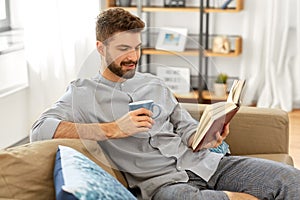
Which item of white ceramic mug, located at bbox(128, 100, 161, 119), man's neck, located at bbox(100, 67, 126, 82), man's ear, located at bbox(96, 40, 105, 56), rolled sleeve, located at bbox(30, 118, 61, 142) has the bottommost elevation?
rolled sleeve, located at bbox(30, 118, 61, 142)

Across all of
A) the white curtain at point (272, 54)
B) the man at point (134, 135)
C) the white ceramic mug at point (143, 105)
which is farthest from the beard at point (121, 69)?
the white curtain at point (272, 54)

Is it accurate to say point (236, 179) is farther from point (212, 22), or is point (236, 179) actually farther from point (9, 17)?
point (212, 22)

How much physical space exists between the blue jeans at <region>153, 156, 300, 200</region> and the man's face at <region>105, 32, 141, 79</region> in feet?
1.46

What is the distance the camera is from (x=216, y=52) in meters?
4.55

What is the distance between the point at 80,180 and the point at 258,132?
1.14 meters

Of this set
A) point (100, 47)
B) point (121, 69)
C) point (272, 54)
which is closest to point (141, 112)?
point (121, 69)

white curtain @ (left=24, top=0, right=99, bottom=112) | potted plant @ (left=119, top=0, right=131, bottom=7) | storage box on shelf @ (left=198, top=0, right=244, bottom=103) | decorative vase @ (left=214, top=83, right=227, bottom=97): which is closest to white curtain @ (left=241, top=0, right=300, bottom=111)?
storage box on shelf @ (left=198, top=0, right=244, bottom=103)

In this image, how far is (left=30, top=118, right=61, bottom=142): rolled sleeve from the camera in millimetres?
1977

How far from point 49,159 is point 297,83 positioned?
3268 millimetres

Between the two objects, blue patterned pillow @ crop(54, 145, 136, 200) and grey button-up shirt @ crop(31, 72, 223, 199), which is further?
grey button-up shirt @ crop(31, 72, 223, 199)

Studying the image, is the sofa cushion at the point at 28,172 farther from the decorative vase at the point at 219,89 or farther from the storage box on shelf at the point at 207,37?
the storage box on shelf at the point at 207,37

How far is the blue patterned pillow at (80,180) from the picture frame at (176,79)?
1.89 feet

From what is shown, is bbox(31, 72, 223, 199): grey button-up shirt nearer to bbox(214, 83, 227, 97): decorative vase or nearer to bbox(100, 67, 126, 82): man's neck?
bbox(100, 67, 126, 82): man's neck

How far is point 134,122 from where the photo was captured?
1.95 m
